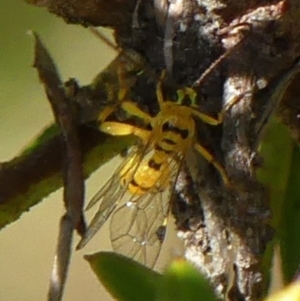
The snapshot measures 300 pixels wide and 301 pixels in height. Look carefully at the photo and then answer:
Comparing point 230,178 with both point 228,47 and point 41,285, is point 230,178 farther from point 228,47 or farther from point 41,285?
point 41,285

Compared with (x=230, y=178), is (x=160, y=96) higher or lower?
higher

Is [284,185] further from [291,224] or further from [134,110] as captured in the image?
[134,110]

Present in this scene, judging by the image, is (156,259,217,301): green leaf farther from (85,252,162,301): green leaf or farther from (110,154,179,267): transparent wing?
(110,154,179,267): transparent wing

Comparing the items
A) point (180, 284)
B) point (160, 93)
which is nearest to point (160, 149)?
point (160, 93)

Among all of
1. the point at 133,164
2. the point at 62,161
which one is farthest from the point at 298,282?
the point at 133,164

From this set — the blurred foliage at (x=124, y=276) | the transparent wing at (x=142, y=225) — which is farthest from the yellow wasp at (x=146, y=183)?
the blurred foliage at (x=124, y=276)

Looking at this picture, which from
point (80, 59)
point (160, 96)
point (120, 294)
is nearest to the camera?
point (120, 294)

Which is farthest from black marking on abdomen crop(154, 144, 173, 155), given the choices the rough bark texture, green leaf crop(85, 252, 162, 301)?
green leaf crop(85, 252, 162, 301)
